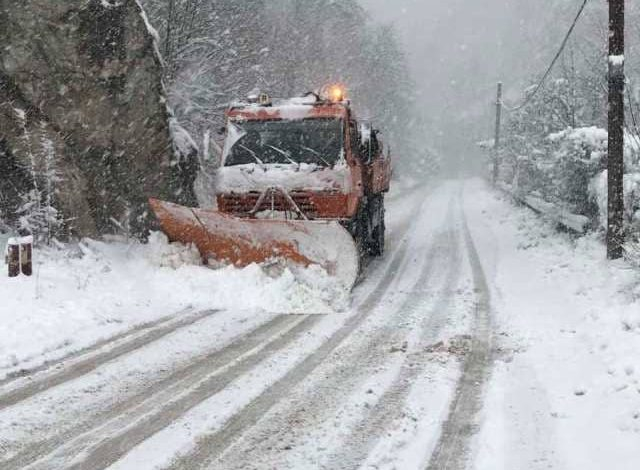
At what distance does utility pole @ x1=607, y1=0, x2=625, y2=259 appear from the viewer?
384 inches

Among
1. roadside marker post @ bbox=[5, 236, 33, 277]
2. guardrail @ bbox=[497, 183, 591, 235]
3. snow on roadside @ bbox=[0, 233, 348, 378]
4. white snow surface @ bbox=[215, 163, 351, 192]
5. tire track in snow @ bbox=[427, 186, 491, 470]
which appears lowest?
tire track in snow @ bbox=[427, 186, 491, 470]

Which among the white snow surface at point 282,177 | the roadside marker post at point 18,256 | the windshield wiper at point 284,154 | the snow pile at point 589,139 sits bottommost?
the roadside marker post at point 18,256

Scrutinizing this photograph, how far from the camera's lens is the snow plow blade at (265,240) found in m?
8.20

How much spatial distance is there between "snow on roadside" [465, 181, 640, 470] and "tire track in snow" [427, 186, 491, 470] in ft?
0.31

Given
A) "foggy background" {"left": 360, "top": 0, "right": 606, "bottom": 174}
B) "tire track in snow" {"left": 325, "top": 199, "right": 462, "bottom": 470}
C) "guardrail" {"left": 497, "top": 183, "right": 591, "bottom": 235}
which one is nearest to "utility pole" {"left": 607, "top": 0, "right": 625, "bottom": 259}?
"guardrail" {"left": 497, "top": 183, "right": 591, "bottom": 235}

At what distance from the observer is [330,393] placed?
4.95m

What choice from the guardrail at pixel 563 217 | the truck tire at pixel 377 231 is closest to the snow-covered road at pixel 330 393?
the truck tire at pixel 377 231

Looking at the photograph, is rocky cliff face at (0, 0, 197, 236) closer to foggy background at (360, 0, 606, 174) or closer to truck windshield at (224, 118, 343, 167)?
truck windshield at (224, 118, 343, 167)

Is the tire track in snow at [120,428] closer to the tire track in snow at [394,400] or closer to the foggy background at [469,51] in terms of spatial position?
the tire track in snow at [394,400]

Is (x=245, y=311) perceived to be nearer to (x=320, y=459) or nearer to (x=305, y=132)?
(x=305, y=132)

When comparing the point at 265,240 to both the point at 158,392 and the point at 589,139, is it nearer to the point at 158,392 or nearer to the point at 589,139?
the point at 158,392

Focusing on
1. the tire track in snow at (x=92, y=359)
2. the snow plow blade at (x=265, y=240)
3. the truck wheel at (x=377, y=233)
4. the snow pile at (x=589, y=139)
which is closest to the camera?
the tire track in snow at (x=92, y=359)

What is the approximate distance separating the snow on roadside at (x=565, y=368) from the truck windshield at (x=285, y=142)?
10.8ft

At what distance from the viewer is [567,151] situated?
13.9 m
